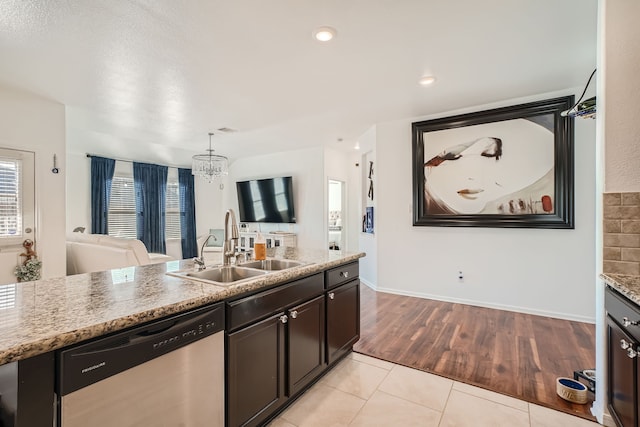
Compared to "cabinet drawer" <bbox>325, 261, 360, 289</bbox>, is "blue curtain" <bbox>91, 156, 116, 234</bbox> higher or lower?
higher

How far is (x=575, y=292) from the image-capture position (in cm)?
342

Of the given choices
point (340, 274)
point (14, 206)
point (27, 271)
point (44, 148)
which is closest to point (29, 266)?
point (27, 271)

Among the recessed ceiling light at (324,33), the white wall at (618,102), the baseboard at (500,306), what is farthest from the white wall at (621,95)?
the baseboard at (500,306)

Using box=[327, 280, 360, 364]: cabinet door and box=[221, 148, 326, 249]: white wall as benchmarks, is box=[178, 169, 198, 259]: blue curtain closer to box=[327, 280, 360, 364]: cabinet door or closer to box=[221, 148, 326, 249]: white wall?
box=[221, 148, 326, 249]: white wall

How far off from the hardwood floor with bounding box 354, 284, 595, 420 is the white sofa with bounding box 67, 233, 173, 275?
2.55 meters

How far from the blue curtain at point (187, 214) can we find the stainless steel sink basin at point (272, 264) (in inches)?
218

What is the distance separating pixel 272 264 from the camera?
230 centimetres

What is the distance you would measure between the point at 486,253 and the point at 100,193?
6705 mm

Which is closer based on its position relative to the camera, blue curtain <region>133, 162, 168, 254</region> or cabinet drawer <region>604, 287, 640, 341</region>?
cabinet drawer <region>604, 287, 640, 341</region>

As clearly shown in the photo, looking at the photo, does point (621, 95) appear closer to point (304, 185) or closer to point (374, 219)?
point (374, 219)

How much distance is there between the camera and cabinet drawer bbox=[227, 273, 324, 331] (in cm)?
148

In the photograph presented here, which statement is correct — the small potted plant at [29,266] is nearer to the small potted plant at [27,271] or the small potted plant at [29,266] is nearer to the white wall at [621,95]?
the small potted plant at [27,271]

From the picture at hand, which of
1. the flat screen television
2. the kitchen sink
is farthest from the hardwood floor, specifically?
the flat screen television

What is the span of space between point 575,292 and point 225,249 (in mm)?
3802
